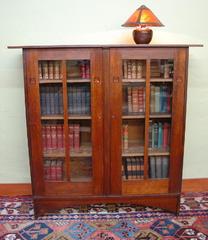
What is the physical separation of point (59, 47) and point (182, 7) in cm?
125

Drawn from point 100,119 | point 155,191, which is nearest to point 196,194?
point 155,191

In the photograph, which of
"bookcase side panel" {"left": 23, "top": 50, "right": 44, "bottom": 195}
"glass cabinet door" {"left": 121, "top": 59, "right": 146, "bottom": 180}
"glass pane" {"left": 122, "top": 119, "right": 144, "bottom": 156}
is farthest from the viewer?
"glass pane" {"left": 122, "top": 119, "right": 144, "bottom": 156}

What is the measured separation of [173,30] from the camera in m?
2.53

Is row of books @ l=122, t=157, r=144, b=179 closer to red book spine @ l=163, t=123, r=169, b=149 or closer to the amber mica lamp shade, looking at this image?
red book spine @ l=163, t=123, r=169, b=149

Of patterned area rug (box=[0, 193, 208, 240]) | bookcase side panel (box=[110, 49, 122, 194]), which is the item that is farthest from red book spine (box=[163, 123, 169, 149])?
patterned area rug (box=[0, 193, 208, 240])

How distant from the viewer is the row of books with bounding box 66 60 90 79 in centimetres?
213

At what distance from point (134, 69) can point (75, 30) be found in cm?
73

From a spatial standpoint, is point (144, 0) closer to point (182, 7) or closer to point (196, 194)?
point (182, 7)

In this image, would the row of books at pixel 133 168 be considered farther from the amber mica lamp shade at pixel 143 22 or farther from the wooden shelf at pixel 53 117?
Answer: the amber mica lamp shade at pixel 143 22

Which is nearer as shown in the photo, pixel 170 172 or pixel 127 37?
pixel 170 172

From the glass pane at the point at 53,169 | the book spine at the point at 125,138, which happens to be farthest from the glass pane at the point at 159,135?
the glass pane at the point at 53,169

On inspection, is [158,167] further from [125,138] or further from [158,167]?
[125,138]

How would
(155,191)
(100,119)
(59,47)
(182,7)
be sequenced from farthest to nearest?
(182,7) < (155,191) < (100,119) < (59,47)

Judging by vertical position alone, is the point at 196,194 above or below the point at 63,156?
below
